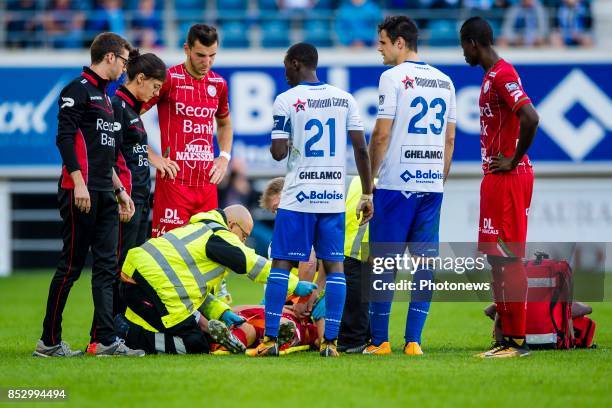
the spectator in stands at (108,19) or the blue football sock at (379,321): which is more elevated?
the spectator in stands at (108,19)

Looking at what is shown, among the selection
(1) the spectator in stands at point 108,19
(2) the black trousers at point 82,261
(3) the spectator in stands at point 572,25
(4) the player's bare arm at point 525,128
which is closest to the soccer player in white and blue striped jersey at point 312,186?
(4) the player's bare arm at point 525,128

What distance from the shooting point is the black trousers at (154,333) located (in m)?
8.78

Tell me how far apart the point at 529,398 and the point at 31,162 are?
49.3 ft

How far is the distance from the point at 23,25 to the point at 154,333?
47.4ft

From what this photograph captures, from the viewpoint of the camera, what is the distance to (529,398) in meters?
6.49

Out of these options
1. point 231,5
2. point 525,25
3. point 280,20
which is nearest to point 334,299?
point 280,20

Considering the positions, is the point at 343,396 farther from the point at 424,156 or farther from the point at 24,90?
the point at 24,90

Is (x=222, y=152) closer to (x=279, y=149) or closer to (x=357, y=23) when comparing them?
(x=279, y=149)

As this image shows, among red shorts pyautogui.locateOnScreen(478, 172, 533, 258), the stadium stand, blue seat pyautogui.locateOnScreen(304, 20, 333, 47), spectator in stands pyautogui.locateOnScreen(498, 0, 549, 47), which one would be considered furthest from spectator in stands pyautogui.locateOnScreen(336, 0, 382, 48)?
red shorts pyautogui.locateOnScreen(478, 172, 533, 258)

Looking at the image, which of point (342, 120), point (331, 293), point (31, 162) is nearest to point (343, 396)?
point (331, 293)

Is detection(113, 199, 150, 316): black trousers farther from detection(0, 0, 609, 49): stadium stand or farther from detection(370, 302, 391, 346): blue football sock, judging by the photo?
detection(0, 0, 609, 49): stadium stand

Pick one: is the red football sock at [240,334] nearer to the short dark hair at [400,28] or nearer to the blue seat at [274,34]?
the short dark hair at [400,28]

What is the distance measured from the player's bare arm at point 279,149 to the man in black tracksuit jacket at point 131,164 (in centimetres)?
155

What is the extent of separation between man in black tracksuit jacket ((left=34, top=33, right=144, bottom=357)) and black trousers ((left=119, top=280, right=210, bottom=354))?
21 cm
